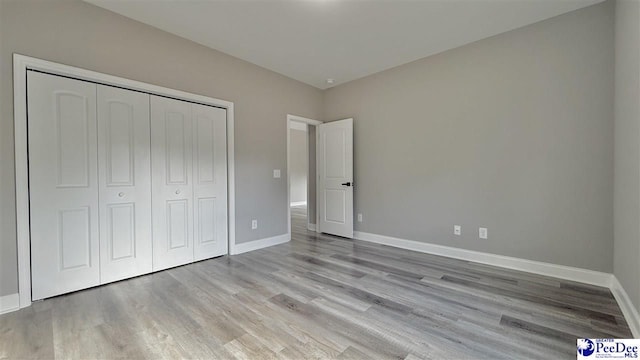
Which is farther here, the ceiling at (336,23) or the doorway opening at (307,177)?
the doorway opening at (307,177)

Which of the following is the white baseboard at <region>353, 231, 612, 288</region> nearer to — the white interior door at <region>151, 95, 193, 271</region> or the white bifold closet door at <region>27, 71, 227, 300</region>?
the white bifold closet door at <region>27, 71, 227, 300</region>

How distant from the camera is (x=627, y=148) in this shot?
202 centimetres

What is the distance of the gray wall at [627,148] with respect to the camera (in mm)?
1807

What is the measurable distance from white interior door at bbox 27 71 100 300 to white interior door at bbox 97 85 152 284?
7cm

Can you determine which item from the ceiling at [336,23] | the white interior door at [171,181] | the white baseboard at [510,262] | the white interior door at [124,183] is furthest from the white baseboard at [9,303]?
the white baseboard at [510,262]

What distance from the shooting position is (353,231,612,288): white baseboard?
2545mm

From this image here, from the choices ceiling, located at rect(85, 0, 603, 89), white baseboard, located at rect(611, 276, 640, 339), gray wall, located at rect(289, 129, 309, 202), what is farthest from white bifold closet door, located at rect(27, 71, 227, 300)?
gray wall, located at rect(289, 129, 309, 202)

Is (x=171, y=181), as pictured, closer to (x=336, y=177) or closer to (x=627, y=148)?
(x=336, y=177)

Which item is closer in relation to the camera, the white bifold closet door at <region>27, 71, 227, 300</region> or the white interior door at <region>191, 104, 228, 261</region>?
the white bifold closet door at <region>27, 71, 227, 300</region>

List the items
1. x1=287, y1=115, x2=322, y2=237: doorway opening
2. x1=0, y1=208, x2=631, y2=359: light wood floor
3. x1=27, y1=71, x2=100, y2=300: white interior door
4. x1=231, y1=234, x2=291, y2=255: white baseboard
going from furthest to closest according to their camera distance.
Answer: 1. x1=287, y1=115, x2=322, y2=237: doorway opening
2. x1=231, y1=234, x2=291, y2=255: white baseboard
3. x1=27, y1=71, x2=100, y2=300: white interior door
4. x1=0, y1=208, x2=631, y2=359: light wood floor

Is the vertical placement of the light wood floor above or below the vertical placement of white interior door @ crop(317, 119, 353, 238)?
below

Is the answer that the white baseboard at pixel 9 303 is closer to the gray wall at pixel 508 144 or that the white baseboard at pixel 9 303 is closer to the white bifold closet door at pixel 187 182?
the white bifold closet door at pixel 187 182

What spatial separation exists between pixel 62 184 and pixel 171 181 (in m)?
0.91

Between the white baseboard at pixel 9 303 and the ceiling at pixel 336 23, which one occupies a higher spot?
the ceiling at pixel 336 23
